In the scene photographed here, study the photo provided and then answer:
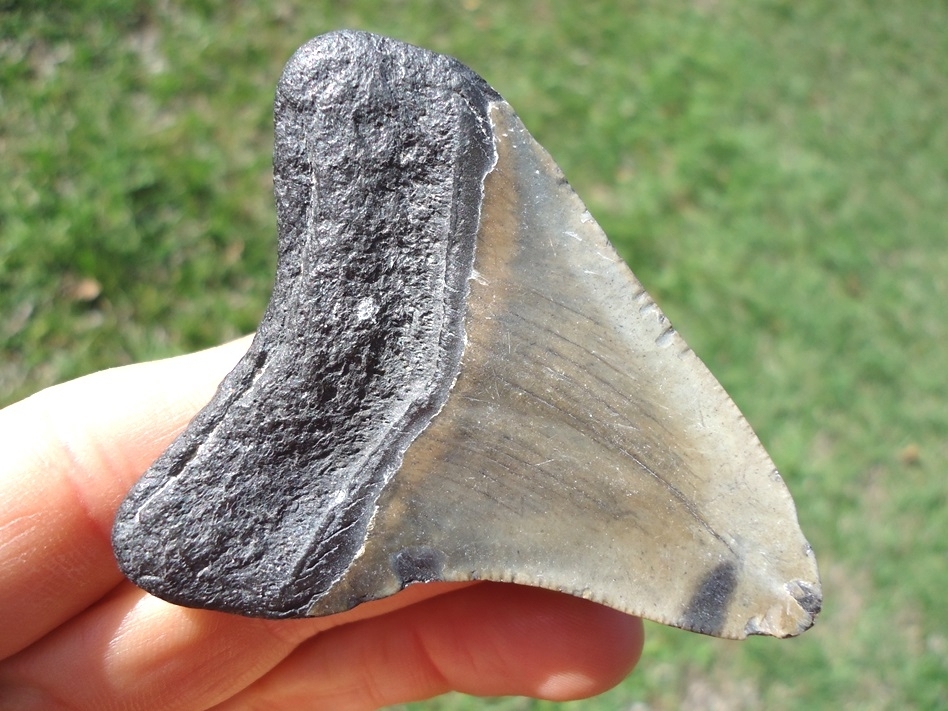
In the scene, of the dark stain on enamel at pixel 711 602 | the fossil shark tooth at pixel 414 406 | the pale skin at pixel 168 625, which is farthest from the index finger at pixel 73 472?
the dark stain on enamel at pixel 711 602

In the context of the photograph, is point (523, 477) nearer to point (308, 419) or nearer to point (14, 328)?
point (308, 419)

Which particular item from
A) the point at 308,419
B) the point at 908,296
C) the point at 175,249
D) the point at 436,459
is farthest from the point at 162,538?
the point at 908,296

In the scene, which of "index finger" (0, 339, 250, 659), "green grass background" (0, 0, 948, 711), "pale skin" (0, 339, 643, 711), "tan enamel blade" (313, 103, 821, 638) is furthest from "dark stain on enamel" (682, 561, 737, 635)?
"green grass background" (0, 0, 948, 711)

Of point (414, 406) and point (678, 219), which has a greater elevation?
point (414, 406)

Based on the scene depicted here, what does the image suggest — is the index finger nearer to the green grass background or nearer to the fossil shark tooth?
the fossil shark tooth

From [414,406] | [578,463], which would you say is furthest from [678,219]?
[414,406]

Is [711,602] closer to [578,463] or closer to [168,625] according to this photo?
[578,463]
